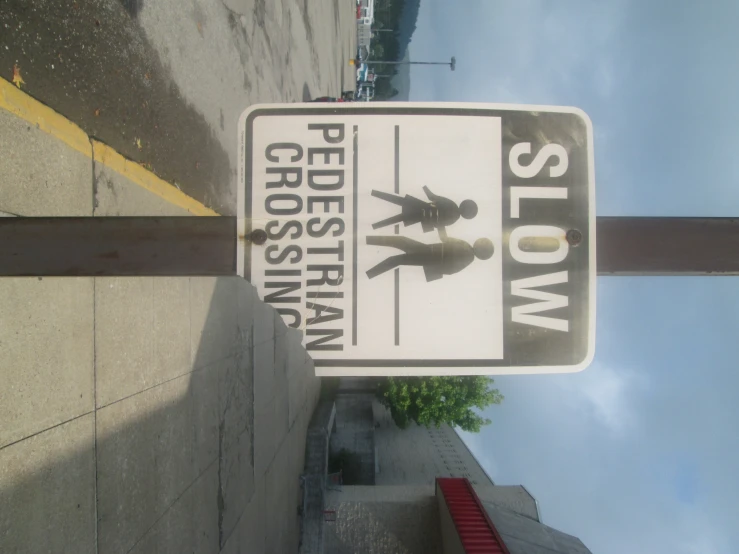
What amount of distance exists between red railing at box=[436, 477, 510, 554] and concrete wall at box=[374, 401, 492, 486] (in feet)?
33.0

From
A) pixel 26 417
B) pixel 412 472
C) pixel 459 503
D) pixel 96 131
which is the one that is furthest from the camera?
pixel 412 472

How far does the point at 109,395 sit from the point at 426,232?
2972 millimetres

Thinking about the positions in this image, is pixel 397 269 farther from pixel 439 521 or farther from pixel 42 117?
pixel 439 521

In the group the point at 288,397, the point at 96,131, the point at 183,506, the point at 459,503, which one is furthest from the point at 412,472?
the point at 96,131

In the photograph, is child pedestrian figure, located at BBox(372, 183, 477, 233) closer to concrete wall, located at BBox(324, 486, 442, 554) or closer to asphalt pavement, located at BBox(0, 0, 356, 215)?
asphalt pavement, located at BBox(0, 0, 356, 215)

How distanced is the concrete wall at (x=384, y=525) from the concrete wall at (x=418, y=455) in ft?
30.9

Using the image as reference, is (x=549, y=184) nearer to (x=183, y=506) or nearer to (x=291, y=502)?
(x=183, y=506)

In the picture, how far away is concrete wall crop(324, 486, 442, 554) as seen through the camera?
13.7 metres

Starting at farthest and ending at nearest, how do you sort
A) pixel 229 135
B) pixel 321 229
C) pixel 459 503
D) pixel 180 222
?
1. pixel 459 503
2. pixel 229 135
3. pixel 321 229
4. pixel 180 222

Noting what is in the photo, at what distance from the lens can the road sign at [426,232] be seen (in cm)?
217

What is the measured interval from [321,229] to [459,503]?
1214 cm

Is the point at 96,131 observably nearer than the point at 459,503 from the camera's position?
Yes

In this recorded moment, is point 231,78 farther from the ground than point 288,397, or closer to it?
farther from the ground

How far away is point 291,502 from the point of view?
38.5 feet
